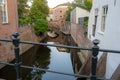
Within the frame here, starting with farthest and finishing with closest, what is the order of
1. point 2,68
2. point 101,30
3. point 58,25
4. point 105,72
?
point 58,25 → point 2,68 → point 101,30 → point 105,72

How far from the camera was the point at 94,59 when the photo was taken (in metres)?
1.83

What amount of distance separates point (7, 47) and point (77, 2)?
27422 millimetres

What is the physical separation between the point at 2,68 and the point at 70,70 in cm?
449

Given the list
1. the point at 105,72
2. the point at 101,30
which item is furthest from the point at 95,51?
the point at 101,30

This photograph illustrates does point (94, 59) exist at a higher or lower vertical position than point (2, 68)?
higher

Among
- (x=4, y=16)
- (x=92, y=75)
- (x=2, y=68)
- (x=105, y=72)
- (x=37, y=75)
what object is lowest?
(x=37, y=75)

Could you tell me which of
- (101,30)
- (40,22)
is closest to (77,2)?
(40,22)

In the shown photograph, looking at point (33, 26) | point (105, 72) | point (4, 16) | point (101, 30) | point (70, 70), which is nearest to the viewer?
point (105, 72)

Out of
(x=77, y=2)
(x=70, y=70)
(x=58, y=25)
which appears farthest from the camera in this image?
(x=58, y=25)

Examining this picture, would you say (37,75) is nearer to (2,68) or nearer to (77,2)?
(2,68)

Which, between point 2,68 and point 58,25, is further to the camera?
point 58,25

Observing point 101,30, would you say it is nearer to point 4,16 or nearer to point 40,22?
point 4,16

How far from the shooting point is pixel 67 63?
43.9ft

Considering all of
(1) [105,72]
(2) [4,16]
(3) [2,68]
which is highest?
(2) [4,16]
